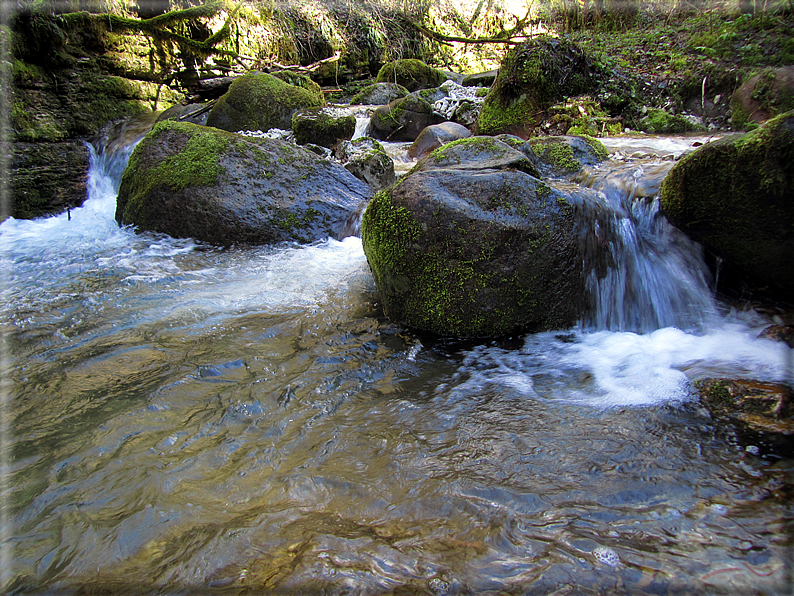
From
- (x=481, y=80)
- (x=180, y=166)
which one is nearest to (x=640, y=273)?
(x=180, y=166)

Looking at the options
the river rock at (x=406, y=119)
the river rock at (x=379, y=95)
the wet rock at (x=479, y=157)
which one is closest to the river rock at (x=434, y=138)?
the river rock at (x=406, y=119)

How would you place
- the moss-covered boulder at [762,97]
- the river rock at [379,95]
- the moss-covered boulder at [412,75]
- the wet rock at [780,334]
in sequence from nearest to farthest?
1. the wet rock at [780,334]
2. the moss-covered boulder at [762,97]
3. the river rock at [379,95]
4. the moss-covered boulder at [412,75]

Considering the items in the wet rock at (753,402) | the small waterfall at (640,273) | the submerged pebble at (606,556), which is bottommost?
the submerged pebble at (606,556)

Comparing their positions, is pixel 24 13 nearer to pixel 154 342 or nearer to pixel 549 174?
pixel 154 342

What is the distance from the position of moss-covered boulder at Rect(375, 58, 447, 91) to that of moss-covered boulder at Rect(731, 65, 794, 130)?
9309mm

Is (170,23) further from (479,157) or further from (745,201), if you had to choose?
(745,201)

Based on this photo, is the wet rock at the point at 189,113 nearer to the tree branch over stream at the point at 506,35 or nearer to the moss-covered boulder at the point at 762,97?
the moss-covered boulder at the point at 762,97

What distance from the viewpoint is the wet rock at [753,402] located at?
8.19 ft

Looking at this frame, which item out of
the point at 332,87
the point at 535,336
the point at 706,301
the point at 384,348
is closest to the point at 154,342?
the point at 384,348

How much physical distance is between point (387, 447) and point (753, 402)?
227 cm

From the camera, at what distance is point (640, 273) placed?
392 centimetres

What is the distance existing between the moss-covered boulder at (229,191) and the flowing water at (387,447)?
1.72m

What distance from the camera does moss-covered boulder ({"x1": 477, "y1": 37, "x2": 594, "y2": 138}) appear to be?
853 centimetres

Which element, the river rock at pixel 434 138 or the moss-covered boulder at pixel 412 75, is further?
the moss-covered boulder at pixel 412 75
